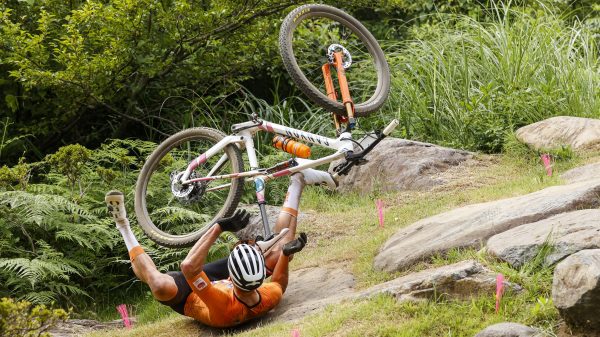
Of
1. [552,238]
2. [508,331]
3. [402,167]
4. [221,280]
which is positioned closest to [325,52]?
[402,167]

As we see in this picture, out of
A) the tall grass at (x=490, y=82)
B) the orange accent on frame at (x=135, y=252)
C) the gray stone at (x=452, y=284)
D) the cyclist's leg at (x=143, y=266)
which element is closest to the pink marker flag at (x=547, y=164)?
the tall grass at (x=490, y=82)

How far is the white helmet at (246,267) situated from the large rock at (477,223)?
898 millimetres

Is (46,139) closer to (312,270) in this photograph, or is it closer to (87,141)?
(87,141)

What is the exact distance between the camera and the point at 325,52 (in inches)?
442

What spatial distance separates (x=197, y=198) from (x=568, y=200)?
270cm

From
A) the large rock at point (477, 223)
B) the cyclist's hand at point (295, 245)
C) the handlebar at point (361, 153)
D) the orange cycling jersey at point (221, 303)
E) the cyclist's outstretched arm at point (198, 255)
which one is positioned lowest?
the orange cycling jersey at point (221, 303)

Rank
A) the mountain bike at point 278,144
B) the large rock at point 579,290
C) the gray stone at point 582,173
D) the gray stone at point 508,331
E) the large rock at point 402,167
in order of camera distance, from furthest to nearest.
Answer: the large rock at point 402,167, the gray stone at point 582,173, the mountain bike at point 278,144, the gray stone at point 508,331, the large rock at point 579,290

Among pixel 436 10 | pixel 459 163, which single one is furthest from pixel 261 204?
pixel 436 10

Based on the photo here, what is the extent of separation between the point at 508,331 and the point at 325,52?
6.65m

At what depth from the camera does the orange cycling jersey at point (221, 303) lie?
6.49m

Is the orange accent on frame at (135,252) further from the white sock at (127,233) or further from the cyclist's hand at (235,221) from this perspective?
the cyclist's hand at (235,221)

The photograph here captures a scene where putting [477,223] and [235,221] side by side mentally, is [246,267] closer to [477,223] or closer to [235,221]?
[235,221]

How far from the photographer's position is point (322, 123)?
1048cm

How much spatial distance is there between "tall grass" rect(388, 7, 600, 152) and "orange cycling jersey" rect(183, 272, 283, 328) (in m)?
3.71
